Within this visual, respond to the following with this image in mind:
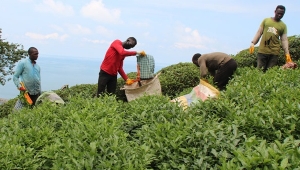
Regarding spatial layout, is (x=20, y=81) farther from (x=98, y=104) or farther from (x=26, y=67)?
(x=98, y=104)

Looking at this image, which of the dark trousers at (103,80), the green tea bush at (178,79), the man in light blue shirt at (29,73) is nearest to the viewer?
the man in light blue shirt at (29,73)

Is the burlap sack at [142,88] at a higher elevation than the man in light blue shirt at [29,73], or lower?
lower

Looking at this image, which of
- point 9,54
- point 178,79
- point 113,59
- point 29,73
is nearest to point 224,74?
point 113,59

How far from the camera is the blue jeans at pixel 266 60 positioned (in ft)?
23.4

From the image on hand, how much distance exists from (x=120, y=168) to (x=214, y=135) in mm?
890

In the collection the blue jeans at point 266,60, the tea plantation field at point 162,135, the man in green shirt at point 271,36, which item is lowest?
the tea plantation field at point 162,135

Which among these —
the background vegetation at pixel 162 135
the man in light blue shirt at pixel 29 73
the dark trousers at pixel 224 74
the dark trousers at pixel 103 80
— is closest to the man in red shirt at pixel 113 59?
the dark trousers at pixel 103 80

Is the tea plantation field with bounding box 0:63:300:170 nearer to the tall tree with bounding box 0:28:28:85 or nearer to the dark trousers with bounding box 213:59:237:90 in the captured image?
the dark trousers with bounding box 213:59:237:90

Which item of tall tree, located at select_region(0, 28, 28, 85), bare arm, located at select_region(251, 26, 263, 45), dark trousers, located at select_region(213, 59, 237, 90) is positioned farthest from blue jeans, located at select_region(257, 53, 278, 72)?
tall tree, located at select_region(0, 28, 28, 85)

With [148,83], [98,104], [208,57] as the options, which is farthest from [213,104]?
[148,83]

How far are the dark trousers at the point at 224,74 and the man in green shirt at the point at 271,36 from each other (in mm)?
721

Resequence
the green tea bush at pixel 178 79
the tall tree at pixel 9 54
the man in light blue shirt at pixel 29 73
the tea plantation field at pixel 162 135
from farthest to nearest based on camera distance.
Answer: the tall tree at pixel 9 54 < the green tea bush at pixel 178 79 < the man in light blue shirt at pixel 29 73 < the tea plantation field at pixel 162 135

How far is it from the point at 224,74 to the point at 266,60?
124 cm

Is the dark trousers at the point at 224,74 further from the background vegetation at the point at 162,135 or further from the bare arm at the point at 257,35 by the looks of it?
the background vegetation at the point at 162,135
